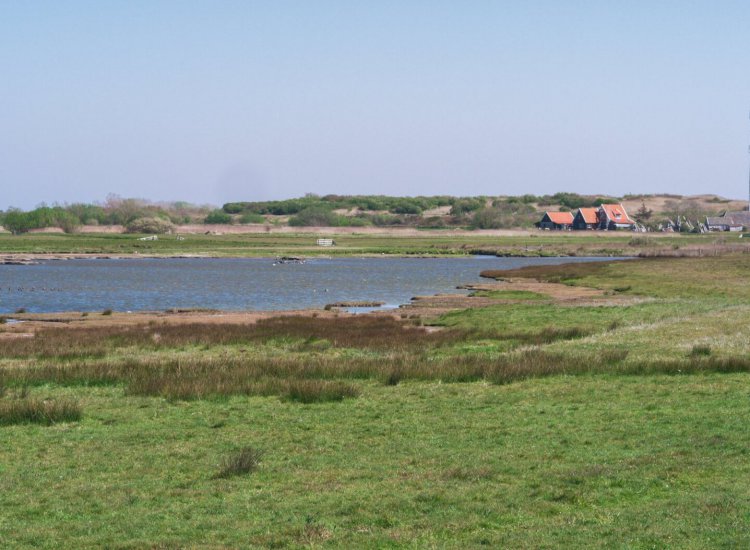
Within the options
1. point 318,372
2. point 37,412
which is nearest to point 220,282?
point 318,372

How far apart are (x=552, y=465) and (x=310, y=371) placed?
35.5 feet

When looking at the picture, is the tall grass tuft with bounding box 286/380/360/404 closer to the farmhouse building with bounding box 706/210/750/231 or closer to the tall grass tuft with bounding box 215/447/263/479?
the tall grass tuft with bounding box 215/447/263/479

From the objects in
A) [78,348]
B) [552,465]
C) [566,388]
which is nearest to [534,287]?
[78,348]

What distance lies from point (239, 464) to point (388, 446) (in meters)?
2.76

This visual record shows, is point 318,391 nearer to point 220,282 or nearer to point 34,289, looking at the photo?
point 34,289

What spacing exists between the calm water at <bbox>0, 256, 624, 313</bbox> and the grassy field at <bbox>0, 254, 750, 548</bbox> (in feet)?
97.8

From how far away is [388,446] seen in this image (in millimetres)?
15367

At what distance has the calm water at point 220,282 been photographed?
61.3m

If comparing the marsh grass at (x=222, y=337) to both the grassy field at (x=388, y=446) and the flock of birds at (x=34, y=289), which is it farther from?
the flock of birds at (x=34, y=289)

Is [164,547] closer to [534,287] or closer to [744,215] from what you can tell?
[534,287]

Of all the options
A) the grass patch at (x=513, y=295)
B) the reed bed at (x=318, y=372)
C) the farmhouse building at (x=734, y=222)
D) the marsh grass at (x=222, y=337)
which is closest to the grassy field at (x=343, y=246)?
the farmhouse building at (x=734, y=222)

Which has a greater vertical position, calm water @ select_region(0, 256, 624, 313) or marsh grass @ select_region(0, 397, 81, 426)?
marsh grass @ select_region(0, 397, 81, 426)

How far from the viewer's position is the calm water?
201 ft

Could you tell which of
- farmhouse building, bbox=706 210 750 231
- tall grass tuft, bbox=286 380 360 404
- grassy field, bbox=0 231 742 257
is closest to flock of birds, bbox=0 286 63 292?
tall grass tuft, bbox=286 380 360 404
